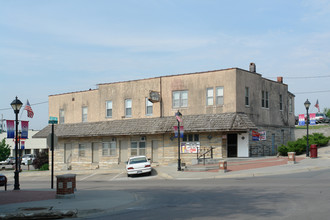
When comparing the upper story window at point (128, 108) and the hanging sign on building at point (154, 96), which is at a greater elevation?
the hanging sign on building at point (154, 96)

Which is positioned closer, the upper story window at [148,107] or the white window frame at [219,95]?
the white window frame at [219,95]

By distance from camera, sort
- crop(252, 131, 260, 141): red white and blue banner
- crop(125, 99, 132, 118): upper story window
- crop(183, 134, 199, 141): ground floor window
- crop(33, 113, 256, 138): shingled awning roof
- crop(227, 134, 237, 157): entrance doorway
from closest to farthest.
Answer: crop(33, 113, 256, 138): shingled awning roof, crop(227, 134, 237, 157): entrance doorway, crop(252, 131, 260, 141): red white and blue banner, crop(183, 134, 199, 141): ground floor window, crop(125, 99, 132, 118): upper story window

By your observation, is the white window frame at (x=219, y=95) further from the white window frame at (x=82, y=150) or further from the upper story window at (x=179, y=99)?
the white window frame at (x=82, y=150)

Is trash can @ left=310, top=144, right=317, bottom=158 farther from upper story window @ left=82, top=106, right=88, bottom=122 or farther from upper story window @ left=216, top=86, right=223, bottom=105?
upper story window @ left=82, top=106, right=88, bottom=122

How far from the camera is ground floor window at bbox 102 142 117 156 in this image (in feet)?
140

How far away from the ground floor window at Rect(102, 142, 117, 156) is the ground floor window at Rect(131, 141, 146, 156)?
7.36 feet

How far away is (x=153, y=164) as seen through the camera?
127 ft

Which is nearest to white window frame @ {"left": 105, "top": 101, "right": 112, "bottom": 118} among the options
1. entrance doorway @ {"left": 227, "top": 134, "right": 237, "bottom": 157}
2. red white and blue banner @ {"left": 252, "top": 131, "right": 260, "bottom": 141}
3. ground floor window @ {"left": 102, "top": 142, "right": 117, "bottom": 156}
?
ground floor window @ {"left": 102, "top": 142, "right": 117, "bottom": 156}

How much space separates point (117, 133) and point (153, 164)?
4833 millimetres

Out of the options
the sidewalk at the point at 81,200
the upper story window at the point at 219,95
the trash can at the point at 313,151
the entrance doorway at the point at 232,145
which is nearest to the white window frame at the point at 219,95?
the upper story window at the point at 219,95

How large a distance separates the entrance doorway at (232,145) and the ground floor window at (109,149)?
12173mm

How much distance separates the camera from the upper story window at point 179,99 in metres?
38.3

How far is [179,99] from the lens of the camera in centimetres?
3850

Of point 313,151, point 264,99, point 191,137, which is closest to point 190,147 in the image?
point 191,137
